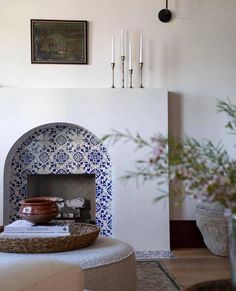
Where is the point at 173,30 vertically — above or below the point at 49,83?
above

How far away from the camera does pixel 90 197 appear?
4.73 metres

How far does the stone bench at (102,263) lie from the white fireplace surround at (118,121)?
184 cm

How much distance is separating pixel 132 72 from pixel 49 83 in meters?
0.81

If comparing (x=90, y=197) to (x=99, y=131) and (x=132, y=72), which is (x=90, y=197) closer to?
(x=99, y=131)

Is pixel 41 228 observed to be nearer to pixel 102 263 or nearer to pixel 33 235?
pixel 33 235

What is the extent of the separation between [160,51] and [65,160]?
1.43 m

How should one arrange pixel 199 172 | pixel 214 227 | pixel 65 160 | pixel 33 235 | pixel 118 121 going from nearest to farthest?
1. pixel 199 172
2. pixel 33 235
3. pixel 214 227
4. pixel 118 121
5. pixel 65 160

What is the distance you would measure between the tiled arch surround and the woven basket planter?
924mm

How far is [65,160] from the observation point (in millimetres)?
4504

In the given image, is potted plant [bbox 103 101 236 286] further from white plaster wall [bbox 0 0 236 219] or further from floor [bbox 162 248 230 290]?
white plaster wall [bbox 0 0 236 219]

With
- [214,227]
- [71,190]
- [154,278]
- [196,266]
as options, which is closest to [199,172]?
[154,278]

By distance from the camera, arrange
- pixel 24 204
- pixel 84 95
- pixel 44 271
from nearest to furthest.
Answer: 1. pixel 44 271
2. pixel 24 204
3. pixel 84 95

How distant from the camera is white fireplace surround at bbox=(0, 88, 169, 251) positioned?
4199 mm

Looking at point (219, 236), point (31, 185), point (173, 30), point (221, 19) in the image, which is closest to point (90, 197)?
point (31, 185)
